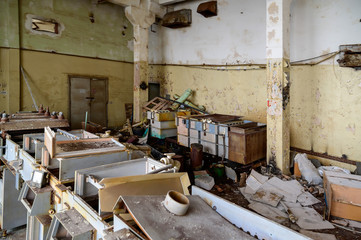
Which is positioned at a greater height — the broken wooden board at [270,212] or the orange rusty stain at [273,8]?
the orange rusty stain at [273,8]

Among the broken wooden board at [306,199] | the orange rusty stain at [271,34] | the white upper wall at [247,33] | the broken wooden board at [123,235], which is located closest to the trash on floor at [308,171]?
the broken wooden board at [306,199]

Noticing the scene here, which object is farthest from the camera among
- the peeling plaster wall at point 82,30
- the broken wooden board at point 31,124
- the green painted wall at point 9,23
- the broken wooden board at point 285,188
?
the peeling plaster wall at point 82,30

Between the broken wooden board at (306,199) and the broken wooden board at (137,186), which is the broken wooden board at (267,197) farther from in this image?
the broken wooden board at (137,186)

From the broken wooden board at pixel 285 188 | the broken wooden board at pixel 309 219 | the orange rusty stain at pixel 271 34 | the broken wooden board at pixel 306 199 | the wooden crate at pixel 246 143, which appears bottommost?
the broken wooden board at pixel 309 219

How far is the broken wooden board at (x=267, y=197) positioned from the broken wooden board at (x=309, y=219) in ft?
0.91

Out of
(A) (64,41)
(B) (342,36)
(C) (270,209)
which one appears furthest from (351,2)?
(A) (64,41)

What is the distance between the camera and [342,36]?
522 centimetres

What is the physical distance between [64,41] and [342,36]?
308 inches

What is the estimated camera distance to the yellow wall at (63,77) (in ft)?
23.3

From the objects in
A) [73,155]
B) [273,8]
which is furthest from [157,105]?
[73,155]

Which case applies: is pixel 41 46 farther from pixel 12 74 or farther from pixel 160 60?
pixel 160 60

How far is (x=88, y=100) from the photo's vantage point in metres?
8.29

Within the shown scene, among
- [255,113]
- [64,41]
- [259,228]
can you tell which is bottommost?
[259,228]

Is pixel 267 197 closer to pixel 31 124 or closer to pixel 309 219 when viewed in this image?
pixel 309 219
